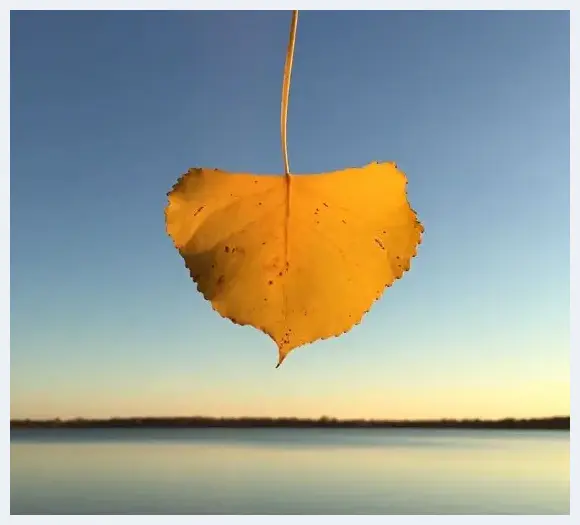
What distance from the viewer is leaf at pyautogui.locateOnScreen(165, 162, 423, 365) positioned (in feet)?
0.43

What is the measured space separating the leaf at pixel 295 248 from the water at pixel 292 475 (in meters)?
11.5

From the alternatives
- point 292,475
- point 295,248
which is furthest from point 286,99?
point 292,475

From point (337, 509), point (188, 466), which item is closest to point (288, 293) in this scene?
point (337, 509)

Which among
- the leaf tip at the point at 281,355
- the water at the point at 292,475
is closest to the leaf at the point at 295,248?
the leaf tip at the point at 281,355

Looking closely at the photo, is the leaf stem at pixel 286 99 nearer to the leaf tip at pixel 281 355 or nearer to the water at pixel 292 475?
the leaf tip at pixel 281 355

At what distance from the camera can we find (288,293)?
A: 134 mm

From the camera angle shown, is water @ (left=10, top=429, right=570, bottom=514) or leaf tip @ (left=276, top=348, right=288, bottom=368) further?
water @ (left=10, top=429, right=570, bottom=514)

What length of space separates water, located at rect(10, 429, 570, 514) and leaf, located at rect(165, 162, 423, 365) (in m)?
11.5

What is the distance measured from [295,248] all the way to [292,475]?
1564cm

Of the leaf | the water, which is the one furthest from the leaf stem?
the water

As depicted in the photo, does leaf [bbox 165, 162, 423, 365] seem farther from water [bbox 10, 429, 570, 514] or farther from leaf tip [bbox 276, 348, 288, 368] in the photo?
water [bbox 10, 429, 570, 514]

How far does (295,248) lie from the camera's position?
0.14 meters

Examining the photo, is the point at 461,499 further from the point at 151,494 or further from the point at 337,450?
the point at 337,450

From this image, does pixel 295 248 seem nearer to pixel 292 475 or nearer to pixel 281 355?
pixel 281 355
